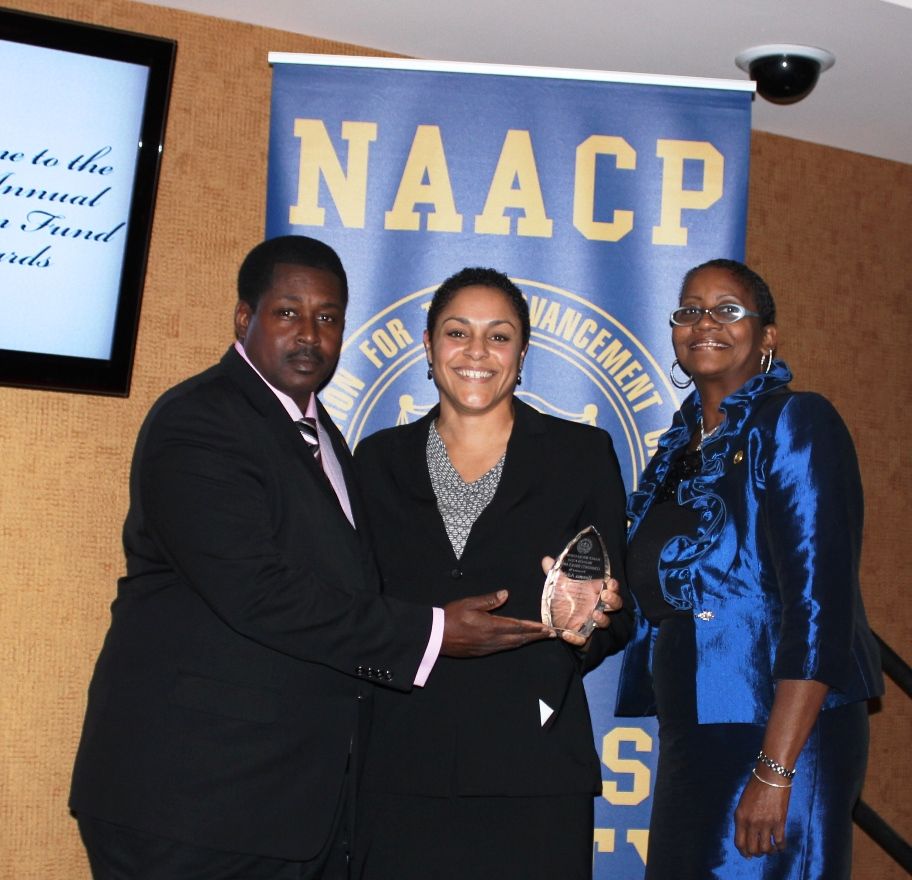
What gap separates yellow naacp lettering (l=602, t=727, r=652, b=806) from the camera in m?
2.96

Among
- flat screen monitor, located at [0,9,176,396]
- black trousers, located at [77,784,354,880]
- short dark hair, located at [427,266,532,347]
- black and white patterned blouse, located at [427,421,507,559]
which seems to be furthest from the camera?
flat screen monitor, located at [0,9,176,396]

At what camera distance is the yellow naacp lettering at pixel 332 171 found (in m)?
3.05

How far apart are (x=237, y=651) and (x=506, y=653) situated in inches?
24.0

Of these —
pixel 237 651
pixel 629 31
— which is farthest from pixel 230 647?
pixel 629 31

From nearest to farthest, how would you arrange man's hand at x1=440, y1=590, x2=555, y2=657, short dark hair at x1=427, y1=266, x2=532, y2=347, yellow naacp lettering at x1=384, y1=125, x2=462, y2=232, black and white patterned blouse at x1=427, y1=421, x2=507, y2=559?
man's hand at x1=440, y1=590, x2=555, y2=657 < black and white patterned blouse at x1=427, y1=421, x2=507, y2=559 < short dark hair at x1=427, y1=266, x2=532, y2=347 < yellow naacp lettering at x1=384, y1=125, x2=462, y2=232

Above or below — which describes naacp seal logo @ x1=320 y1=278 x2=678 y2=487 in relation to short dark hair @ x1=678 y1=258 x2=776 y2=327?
below

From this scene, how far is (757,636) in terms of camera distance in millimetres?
2330

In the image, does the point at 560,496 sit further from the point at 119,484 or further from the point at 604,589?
the point at 119,484

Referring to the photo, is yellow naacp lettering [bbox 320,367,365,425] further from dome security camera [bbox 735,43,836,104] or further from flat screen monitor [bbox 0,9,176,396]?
dome security camera [bbox 735,43,836,104]

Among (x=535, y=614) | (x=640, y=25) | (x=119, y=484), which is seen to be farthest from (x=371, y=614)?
(x=640, y=25)

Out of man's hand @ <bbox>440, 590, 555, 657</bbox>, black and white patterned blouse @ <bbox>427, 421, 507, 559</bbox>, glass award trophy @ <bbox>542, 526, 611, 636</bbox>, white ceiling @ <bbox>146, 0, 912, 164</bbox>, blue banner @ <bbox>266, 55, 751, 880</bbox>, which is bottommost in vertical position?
man's hand @ <bbox>440, 590, 555, 657</bbox>

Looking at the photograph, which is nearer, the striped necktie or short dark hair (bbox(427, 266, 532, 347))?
the striped necktie

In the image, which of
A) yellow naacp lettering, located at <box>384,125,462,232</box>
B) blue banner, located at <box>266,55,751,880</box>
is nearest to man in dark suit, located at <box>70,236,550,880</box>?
blue banner, located at <box>266,55,751,880</box>

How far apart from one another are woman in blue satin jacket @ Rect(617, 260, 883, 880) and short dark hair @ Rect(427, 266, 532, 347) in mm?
449
